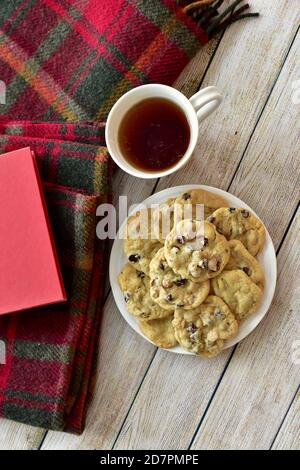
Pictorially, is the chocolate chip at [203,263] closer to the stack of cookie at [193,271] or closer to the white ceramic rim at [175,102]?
the stack of cookie at [193,271]

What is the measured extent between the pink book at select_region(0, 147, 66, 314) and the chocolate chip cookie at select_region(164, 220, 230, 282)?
199 millimetres

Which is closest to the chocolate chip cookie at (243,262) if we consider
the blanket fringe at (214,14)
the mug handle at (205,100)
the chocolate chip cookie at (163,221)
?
the chocolate chip cookie at (163,221)

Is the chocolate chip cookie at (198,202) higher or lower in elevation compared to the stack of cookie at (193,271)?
higher

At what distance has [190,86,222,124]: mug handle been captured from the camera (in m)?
0.82

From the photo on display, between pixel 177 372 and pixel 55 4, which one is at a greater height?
pixel 55 4

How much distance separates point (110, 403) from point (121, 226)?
0.33m

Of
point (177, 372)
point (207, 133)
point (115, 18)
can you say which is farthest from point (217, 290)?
point (115, 18)

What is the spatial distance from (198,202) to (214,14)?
0.35 m

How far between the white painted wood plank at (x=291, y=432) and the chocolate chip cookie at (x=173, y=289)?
275mm

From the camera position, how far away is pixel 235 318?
0.89 metres

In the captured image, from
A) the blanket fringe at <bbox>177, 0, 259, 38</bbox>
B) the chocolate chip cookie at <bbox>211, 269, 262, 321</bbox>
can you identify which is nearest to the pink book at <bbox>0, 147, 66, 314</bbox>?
the chocolate chip cookie at <bbox>211, 269, 262, 321</bbox>

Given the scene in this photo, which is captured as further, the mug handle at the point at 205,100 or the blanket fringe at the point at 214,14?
the blanket fringe at the point at 214,14

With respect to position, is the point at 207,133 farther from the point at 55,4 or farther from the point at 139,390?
the point at 139,390

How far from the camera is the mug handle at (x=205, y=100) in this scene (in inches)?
32.4
